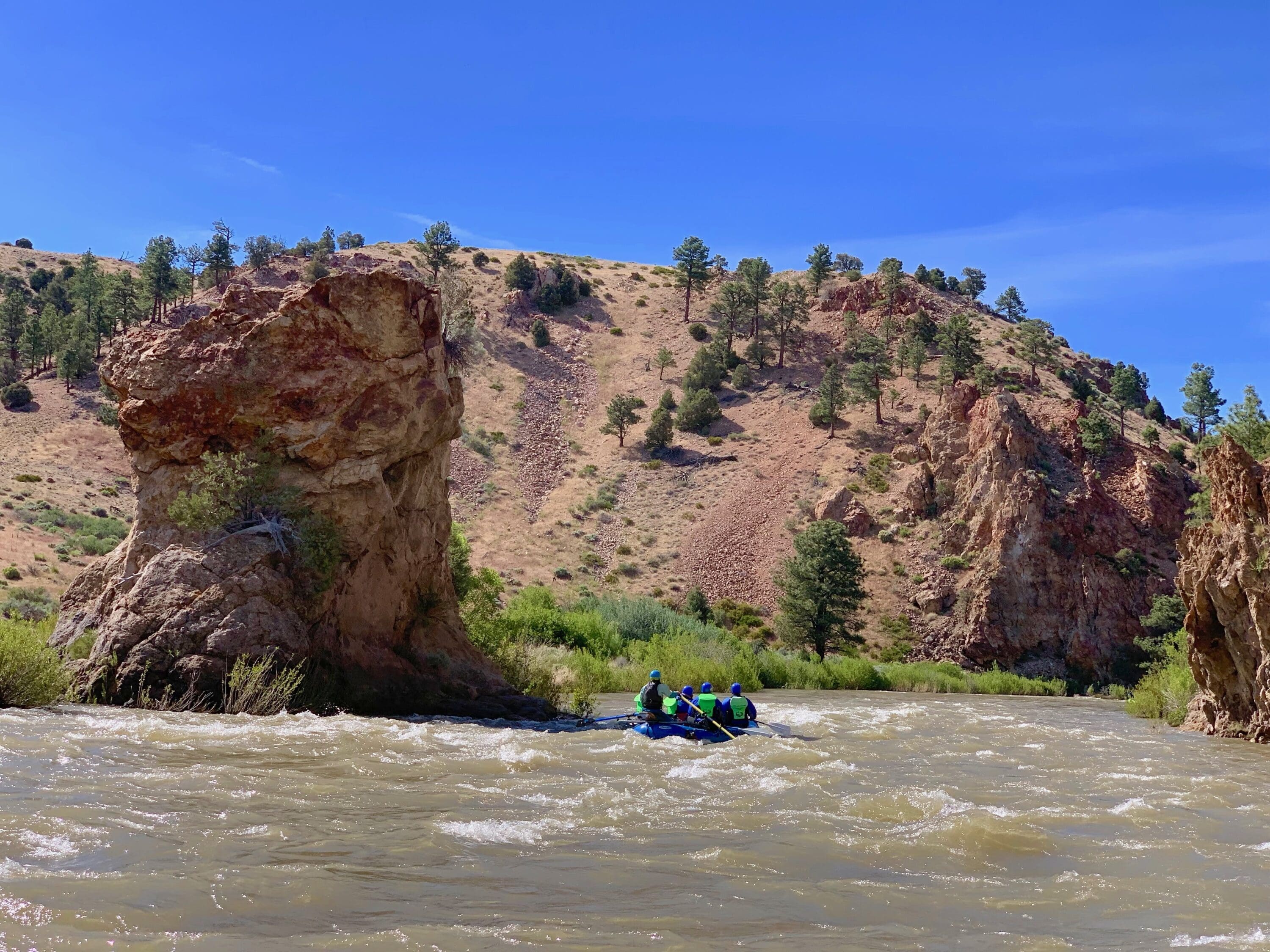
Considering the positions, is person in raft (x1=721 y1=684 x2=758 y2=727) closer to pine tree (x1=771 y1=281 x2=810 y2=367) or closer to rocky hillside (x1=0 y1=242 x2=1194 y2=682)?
rocky hillside (x1=0 y1=242 x2=1194 y2=682)

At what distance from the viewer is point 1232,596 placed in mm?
17422

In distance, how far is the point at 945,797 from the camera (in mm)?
10711

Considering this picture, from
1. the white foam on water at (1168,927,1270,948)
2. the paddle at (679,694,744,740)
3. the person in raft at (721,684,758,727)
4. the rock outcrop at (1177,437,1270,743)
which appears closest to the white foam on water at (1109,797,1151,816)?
the white foam on water at (1168,927,1270,948)

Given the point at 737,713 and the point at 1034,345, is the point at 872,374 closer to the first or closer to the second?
the point at 1034,345

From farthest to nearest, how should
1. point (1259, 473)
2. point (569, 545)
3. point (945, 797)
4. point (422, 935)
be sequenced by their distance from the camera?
point (569, 545) < point (1259, 473) < point (945, 797) < point (422, 935)

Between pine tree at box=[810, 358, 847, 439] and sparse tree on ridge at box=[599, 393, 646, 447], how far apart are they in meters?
12.5

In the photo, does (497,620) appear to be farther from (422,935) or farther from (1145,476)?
(1145,476)

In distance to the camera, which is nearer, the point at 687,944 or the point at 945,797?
the point at 687,944

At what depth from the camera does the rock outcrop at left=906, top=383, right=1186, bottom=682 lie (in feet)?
149

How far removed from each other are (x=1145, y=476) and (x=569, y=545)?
3023 centimetres

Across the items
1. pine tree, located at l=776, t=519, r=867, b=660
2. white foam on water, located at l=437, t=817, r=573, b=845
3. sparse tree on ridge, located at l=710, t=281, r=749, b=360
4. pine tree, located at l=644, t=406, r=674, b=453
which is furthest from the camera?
sparse tree on ridge, located at l=710, t=281, r=749, b=360

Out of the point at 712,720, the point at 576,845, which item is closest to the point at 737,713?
the point at 712,720

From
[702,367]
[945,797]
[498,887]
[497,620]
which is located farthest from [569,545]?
[498,887]

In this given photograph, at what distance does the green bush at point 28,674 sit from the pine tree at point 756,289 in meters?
65.3
